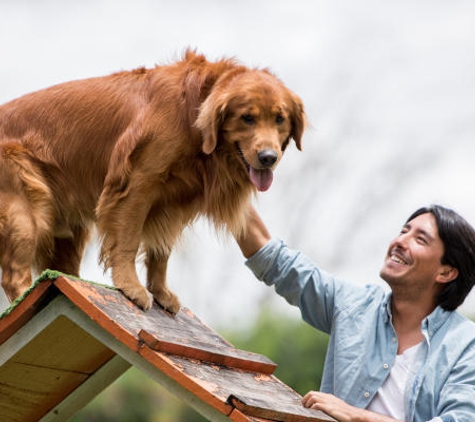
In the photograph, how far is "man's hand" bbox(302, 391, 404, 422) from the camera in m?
4.00

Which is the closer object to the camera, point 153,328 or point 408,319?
point 153,328

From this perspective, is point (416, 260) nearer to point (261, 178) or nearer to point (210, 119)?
point (261, 178)

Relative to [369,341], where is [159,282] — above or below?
below

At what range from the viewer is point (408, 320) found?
462 centimetres

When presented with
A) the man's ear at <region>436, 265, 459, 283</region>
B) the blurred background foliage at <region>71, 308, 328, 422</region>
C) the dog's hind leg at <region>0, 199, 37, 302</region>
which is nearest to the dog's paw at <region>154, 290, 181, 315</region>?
the dog's hind leg at <region>0, 199, 37, 302</region>

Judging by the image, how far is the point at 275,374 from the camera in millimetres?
10562

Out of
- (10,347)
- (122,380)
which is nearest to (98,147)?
(10,347)

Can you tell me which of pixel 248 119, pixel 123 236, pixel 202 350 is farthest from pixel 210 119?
pixel 202 350

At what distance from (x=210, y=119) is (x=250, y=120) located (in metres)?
0.22

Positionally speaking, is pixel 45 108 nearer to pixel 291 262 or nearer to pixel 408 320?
pixel 291 262

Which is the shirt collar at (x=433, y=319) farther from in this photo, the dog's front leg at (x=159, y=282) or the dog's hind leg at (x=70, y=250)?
the dog's hind leg at (x=70, y=250)

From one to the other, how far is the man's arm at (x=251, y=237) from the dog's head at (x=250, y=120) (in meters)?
0.52

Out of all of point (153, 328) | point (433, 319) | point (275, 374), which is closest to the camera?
point (153, 328)

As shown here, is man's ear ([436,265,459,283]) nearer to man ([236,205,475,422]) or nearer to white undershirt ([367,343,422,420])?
Result: man ([236,205,475,422])
